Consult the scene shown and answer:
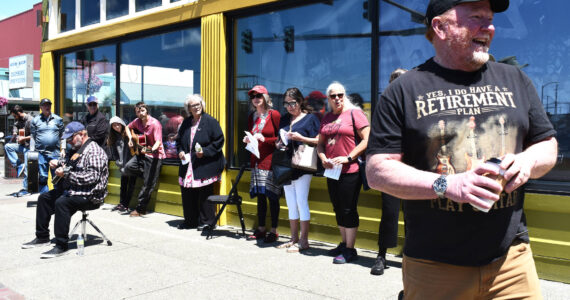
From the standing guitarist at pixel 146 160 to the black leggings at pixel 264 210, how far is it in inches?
103

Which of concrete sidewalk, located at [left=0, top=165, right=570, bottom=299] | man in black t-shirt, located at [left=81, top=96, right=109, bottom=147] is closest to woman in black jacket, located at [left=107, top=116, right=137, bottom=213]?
man in black t-shirt, located at [left=81, top=96, right=109, bottom=147]

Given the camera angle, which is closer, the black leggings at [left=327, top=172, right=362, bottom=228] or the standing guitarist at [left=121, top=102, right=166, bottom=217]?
the black leggings at [left=327, top=172, right=362, bottom=228]

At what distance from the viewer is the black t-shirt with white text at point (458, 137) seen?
186 cm

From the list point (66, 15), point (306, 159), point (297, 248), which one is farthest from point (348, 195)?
point (66, 15)

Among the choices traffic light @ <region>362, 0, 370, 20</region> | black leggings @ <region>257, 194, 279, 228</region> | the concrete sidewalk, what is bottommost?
the concrete sidewalk

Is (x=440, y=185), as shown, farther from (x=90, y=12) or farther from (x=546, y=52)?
(x=90, y=12)

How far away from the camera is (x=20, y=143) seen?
11227 mm

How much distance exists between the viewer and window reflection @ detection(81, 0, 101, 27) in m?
10.1

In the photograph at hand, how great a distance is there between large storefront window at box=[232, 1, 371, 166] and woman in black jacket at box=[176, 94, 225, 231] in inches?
20.8

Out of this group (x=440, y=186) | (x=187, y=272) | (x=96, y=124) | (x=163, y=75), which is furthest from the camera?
(x=96, y=124)

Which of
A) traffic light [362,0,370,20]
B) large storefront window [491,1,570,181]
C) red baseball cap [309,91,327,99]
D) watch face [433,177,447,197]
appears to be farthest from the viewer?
red baseball cap [309,91,327,99]

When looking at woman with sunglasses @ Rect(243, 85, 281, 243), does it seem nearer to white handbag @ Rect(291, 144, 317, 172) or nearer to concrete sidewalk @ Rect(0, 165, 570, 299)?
concrete sidewalk @ Rect(0, 165, 570, 299)

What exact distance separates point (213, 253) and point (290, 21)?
3292 mm

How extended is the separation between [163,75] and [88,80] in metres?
2.57
